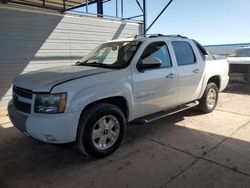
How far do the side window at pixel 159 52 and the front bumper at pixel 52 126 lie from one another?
1.81 m

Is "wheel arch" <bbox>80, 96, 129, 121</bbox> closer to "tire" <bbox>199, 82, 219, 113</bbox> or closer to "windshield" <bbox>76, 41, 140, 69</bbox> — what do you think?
"windshield" <bbox>76, 41, 140, 69</bbox>

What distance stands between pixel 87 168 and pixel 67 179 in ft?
1.17

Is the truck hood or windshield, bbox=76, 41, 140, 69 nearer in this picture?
the truck hood

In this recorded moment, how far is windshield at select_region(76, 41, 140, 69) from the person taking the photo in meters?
4.08

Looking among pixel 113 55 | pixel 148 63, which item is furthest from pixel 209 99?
pixel 113 55

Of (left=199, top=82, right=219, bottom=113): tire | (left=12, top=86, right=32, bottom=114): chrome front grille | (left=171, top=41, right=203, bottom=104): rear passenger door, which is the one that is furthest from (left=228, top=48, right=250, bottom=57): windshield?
(left=12, top=86, right=32, bottom=114): chrome front grille

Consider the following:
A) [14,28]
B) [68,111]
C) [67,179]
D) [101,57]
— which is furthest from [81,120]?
[14,28]

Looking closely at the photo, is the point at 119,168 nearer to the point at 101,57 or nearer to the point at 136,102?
the point at 136,102

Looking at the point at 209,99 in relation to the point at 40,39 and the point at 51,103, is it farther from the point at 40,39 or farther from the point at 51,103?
the point at 40,39

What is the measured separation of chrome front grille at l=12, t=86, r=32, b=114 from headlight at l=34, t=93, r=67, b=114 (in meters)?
0.22

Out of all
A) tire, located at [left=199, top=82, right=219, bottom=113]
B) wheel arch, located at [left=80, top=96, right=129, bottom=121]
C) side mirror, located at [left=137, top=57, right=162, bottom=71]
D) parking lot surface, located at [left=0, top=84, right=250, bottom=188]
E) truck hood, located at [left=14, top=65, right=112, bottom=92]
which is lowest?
parking lot surface, located at [left=0, top=84, right=250, bottom=188]

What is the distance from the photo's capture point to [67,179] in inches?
126

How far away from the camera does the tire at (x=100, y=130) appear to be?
3.42 m

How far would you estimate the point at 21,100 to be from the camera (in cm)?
358
